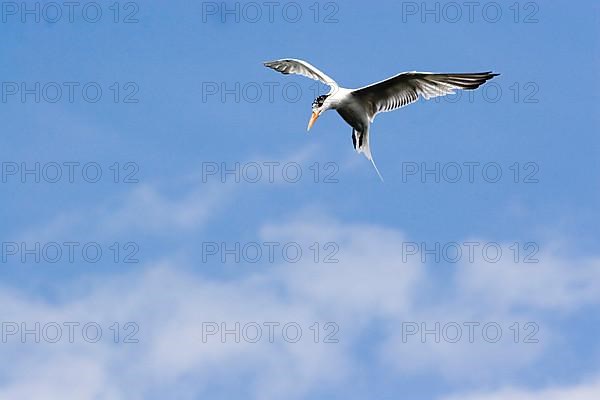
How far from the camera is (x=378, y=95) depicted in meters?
20.3

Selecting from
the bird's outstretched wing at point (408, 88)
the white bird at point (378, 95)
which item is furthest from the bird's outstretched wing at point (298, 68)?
the bird's outstretched wing at point (408, 88)

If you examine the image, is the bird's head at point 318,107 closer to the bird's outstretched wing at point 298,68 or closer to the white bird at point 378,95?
the white bird at point 378,95

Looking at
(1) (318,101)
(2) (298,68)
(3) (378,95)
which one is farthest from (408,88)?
(2) (298,68)

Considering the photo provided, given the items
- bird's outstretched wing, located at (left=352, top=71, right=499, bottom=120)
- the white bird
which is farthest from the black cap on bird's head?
bird's outstretched wing, located at (left=352, top=71, right=499, bottom=120)

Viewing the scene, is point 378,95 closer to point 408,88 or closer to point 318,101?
point 408,88

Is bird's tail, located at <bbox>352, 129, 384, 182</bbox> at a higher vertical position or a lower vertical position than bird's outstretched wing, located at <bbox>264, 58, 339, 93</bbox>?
lower

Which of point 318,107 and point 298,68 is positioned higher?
point 298,68

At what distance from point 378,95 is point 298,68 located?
2536mm

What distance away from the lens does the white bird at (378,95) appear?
776 inches

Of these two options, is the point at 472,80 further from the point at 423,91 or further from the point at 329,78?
the point at 329,78

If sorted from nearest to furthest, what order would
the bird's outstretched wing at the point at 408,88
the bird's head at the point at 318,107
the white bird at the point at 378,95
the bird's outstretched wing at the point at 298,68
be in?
the bird's outstretched wing at the point at 408,88
the white bird at the point at 378,95
the bird's head at the point at 318,107
the bird's outstretched wing at the point at 298,68

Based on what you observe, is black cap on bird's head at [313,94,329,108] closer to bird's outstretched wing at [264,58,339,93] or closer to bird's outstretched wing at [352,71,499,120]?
bird's outstretched wing at [352,71,499,120]

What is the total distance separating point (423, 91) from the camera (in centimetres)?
2022

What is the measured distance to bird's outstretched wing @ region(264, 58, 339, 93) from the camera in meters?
21.7
